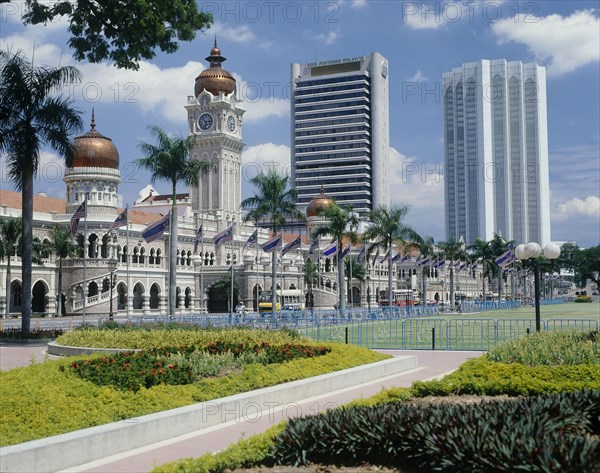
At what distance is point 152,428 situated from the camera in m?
10.7

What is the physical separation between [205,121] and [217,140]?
3.71 metres

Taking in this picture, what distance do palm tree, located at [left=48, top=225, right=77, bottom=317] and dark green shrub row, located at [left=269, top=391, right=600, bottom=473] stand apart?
6085 cm

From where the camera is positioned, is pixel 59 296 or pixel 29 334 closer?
pixel 29 334

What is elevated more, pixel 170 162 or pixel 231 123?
pixel 231 123

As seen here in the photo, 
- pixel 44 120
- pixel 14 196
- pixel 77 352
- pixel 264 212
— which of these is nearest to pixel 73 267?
pixel 14 196

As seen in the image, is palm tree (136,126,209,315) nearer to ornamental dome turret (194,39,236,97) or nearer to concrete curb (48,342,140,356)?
concrete curb (48,342,140,356)

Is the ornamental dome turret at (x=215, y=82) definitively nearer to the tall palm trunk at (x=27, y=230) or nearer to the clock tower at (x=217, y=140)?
the clock tower at (x=217, y=140)

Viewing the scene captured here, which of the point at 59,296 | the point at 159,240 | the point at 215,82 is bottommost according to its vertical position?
the point at 59,296

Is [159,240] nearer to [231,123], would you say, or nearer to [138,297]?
[138,297]

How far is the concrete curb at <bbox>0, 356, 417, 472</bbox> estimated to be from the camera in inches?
346

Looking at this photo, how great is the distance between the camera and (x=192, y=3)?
14.4 m

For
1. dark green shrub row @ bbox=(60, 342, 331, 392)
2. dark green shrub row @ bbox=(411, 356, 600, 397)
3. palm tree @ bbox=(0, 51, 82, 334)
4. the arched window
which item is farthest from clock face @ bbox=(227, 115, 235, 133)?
dark green shrub row @ bbox=(411, 356, 600, 397)

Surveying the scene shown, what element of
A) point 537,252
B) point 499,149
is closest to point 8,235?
point 537,252

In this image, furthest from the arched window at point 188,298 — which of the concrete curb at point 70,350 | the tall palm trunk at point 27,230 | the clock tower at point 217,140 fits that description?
the concrete curb at point 70,350
